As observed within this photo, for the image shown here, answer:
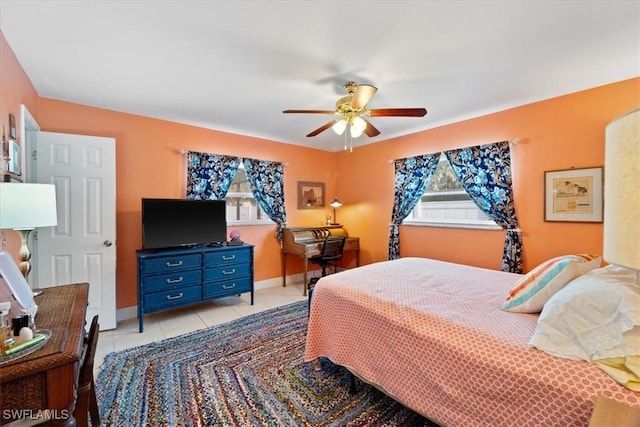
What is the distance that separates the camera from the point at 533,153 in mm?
2922

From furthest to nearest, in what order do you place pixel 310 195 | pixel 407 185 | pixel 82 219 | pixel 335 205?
pixel 310 195, pixel 335 205, pixel 407 185, pixel 82 219

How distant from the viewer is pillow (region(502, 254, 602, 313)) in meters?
1.51

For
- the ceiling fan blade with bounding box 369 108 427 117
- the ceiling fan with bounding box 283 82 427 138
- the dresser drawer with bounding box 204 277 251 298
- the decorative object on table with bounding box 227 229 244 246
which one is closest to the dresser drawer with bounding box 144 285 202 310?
the dresser drawer with bounding box 204 277 251 298

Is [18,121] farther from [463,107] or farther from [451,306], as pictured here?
[463,107]

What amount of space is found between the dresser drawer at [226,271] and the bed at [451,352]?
173cm

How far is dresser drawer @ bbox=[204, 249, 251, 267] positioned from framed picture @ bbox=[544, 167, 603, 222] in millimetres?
3521

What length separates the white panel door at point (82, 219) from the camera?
2.65 metres

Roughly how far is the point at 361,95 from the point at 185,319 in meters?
3.11

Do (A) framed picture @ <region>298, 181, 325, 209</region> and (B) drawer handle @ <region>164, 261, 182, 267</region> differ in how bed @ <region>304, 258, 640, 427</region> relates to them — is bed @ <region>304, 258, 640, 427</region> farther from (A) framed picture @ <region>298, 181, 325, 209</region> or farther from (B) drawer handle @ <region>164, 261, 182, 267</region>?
(A) framed picture @ <region>298, 181, 325, 209</region>

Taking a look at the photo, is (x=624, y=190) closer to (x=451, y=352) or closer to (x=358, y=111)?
(x=451, y=352)

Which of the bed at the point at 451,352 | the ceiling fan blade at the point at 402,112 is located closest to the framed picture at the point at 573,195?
the bed at the point at 451,352

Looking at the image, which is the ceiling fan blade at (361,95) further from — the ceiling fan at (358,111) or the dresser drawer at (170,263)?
the dresser drawer at (170,263)

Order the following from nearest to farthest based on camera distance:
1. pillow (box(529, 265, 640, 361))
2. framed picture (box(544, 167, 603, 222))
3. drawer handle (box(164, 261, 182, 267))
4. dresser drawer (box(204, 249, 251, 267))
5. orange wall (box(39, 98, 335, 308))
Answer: pillow (box(529, 265, 640, 361)) < framed picture (box(544, 167, 603, 222)) < orange wall (box(39, 98, 335, 308)) < drawer handle (box(164, 261, 182, 267)) < dresser drawer (box(204, 249, 251, 267))

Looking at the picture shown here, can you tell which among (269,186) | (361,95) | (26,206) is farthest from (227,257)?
(361,95)
